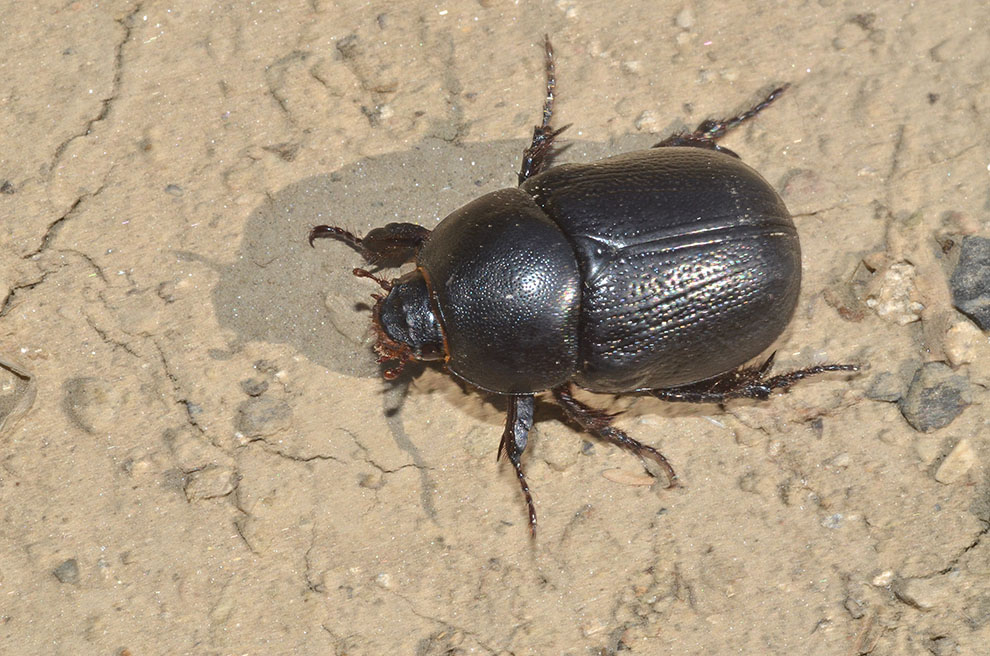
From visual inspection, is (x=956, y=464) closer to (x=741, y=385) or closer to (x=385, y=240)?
(x=741, y=385)

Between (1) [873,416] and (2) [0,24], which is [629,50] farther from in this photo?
(2) [0,24]

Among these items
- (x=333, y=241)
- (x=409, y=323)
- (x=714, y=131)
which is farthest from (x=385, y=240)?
(x=714, y=131)

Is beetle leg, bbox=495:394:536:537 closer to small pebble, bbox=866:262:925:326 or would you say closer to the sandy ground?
the sandy ground

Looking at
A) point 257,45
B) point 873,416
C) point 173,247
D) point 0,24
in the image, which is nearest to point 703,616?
point 873,416

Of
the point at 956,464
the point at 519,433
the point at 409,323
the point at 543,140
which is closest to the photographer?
the point at 409,323

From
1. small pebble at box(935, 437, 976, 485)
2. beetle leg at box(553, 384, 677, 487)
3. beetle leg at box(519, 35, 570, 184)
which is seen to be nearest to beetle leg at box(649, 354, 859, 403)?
beetle leg at box(553, 384, 677, 487)

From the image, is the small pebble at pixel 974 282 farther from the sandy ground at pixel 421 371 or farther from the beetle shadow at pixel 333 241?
the beetle shadow at pixel 333 241

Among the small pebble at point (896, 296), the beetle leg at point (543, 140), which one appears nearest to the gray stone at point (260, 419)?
the beetle leg at point (543, 140)
